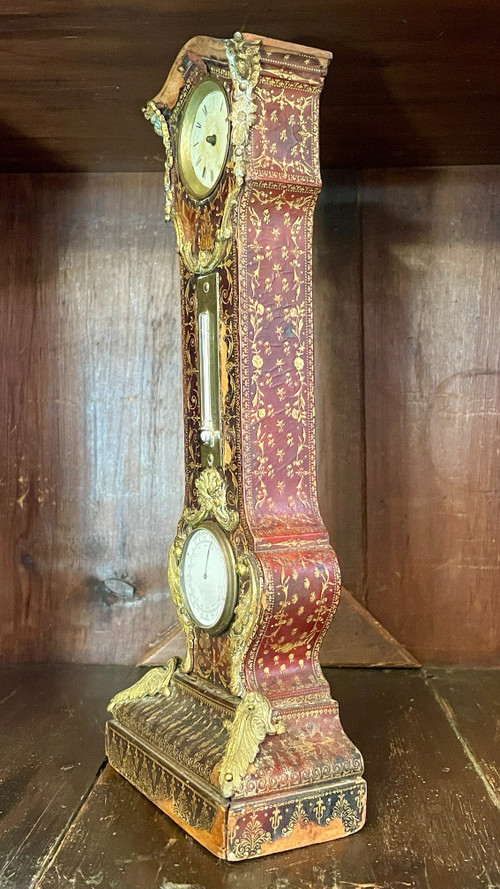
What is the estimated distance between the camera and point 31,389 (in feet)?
10.3

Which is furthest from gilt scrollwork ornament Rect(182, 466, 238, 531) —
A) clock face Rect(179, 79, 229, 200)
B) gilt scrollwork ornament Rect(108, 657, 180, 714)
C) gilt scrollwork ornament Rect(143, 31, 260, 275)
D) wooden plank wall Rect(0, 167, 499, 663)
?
wooden plank wall Rect(0, 167, 499, 663)

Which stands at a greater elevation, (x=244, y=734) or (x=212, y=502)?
(x=212, y=502)

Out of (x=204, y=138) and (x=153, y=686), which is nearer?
(x=204, y=138)

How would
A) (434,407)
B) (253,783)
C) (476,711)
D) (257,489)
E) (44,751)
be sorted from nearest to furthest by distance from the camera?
(253,783)
(257,489)
(44,751)
(476,711)
(434,407)

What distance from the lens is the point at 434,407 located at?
3031mm

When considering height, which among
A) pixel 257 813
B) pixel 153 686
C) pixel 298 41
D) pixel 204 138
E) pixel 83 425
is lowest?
pixel 257 813

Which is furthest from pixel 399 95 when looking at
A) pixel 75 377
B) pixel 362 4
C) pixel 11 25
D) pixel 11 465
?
pixel 11 465

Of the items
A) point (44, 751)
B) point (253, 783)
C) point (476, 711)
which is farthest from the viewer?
point (476, 711)

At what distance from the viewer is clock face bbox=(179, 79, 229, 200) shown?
1.93 m

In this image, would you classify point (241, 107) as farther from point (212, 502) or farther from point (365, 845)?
point (365, 845)

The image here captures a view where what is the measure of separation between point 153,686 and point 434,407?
4.39ft

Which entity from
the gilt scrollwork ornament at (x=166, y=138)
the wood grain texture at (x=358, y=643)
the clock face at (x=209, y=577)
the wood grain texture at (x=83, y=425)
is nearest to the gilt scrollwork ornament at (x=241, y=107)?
the gilt scrollwork ornament at (x=166, y=138)

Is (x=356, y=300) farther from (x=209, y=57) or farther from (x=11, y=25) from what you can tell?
(x=11, y=25)

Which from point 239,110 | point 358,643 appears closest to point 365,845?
point 358,643
